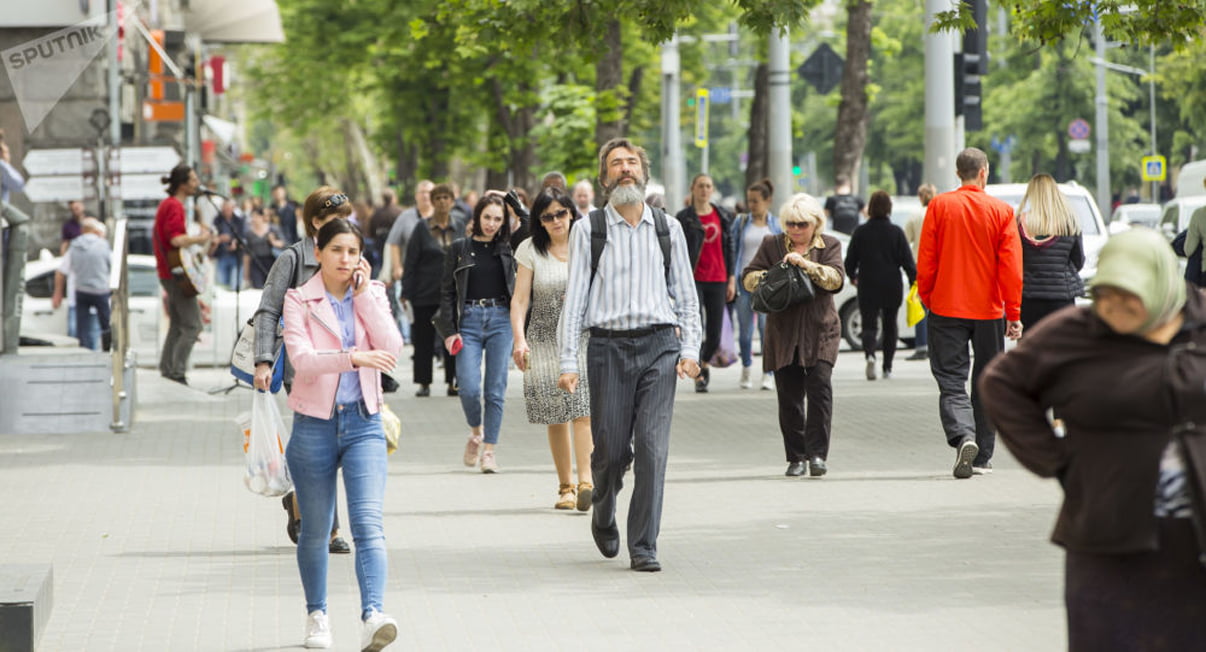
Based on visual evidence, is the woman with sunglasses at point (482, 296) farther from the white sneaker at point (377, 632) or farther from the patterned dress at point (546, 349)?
the white sneaker at point (377, 632)

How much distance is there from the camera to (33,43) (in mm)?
23250

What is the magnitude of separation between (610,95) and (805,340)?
11304 millimetres

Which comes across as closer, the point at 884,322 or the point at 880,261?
the point at 880,261

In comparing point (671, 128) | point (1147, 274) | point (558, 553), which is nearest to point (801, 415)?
point (558, 553)

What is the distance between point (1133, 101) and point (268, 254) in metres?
34.7

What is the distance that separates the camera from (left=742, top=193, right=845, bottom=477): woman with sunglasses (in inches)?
433

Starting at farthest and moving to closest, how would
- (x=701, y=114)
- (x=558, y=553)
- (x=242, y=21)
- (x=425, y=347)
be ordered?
1. (x=701, y=114)
2. (x=242, y=21)
3. (x=425, y=347)
4. (x=558, y=553)

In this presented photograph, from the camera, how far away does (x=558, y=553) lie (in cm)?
861

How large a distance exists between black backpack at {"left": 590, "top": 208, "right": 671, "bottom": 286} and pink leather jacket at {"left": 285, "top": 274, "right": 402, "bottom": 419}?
174 cm

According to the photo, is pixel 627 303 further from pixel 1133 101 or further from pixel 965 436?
pixel 1133 101

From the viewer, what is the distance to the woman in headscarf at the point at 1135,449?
412 cm

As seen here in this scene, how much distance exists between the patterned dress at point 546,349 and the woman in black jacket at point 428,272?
5.40 metres

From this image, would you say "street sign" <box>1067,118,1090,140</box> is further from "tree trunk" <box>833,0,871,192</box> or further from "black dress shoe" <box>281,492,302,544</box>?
"black dress shoe" <box>281,492,302,544</box>

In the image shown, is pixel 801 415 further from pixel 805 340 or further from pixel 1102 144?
pixel 1102 144
